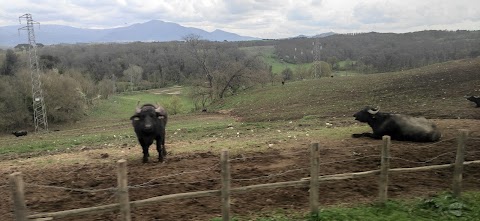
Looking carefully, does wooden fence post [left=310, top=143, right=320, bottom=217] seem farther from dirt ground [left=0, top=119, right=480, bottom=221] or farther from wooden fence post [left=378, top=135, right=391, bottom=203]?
wooden fence post [left=378, top=135, right=391, bottom=203]

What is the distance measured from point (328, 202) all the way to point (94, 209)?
4877mm

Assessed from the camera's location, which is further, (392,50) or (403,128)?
(392,50)

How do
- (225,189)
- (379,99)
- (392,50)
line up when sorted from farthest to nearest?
(392,50) → (379,99) → (225,189)

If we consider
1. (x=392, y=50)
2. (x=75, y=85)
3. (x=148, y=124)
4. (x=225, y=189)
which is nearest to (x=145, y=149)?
(x=148, y=124)

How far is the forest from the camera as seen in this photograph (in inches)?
2069

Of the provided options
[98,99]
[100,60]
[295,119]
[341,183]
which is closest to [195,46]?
[98,99]

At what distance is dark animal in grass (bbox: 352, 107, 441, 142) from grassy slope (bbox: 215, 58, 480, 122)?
6.58m

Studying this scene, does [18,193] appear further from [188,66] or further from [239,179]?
[188,66]

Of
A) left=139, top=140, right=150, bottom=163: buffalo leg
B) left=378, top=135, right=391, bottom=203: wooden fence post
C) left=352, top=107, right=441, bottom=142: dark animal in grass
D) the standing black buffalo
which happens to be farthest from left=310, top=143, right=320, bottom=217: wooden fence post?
left=352, top=107, right=441, bottom=142: dark animal in grass

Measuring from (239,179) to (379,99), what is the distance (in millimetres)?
24606

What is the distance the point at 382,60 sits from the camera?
95875mm

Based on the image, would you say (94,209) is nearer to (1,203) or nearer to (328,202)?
(1,203)

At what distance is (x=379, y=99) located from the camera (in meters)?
30.7

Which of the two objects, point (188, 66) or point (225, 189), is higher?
point (188, 66)
